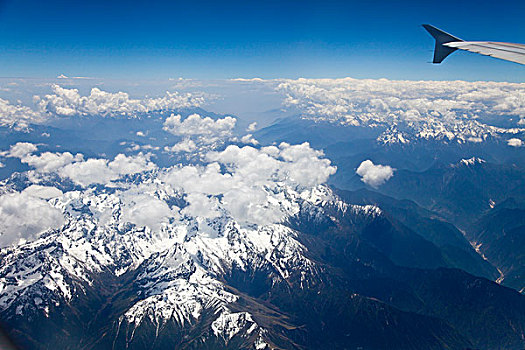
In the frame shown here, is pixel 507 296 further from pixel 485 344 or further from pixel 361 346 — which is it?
pixel 361 346

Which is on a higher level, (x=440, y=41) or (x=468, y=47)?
(x=440, y=41)

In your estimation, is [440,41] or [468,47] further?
[440,41]

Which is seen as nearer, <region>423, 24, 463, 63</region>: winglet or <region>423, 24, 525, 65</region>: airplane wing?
<region>423, 24, 525, 65</region>: airplane wing

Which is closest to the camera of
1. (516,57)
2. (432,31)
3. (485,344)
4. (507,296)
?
(516,57)

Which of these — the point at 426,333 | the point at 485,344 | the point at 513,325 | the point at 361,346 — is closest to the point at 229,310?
the point at 361,346

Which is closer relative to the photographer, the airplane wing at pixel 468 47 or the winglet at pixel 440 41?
the airplane wing at pixel 468 47
